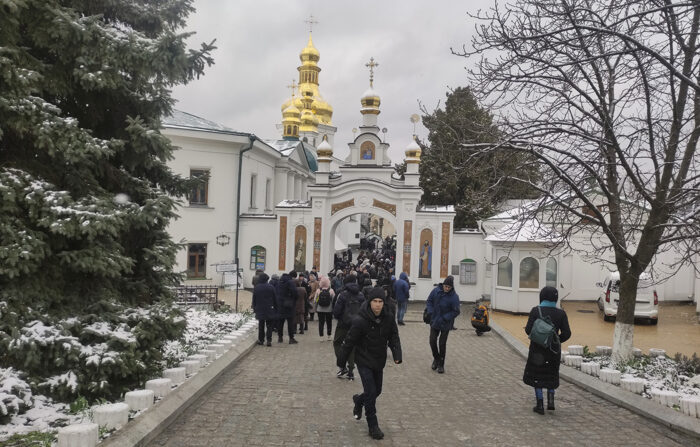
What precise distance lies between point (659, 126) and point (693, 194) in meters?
1.34

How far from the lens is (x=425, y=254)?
80.0 feet

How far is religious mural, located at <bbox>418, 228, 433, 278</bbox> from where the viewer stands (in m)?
24.4

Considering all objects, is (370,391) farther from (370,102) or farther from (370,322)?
(370,102)

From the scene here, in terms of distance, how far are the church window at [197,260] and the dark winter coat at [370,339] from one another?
20300 mm

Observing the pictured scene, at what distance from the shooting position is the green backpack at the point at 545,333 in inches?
278

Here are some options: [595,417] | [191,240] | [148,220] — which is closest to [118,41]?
[148,220]

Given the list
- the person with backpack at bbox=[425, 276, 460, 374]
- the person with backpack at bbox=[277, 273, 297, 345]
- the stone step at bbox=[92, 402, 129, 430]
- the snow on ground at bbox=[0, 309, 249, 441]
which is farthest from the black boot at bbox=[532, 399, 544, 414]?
the person with backpack at bbox=[277, 273, 297, 345]

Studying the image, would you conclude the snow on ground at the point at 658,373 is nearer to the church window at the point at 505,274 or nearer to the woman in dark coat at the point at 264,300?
the woman in dark coat at the point at 264,300

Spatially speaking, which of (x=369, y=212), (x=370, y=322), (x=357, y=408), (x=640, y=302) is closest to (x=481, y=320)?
(x=640, y=302)

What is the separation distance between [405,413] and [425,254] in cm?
1748

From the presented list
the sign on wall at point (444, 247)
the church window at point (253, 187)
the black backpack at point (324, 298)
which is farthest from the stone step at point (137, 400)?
the church window at point (253, 187)

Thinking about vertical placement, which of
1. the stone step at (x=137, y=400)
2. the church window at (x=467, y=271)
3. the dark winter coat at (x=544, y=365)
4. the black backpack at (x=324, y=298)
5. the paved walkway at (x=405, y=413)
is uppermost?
the church window at (x=467, y=271)

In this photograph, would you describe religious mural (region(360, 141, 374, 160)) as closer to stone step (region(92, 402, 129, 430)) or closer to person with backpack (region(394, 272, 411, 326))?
person with backpack (region(394, 272, 411, 326))

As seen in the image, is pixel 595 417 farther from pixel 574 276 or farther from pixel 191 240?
pixel 191 240
